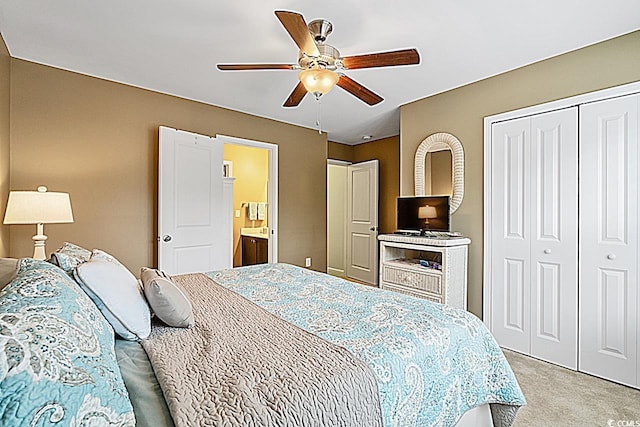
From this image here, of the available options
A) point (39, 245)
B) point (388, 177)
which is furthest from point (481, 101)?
point (39, 245)

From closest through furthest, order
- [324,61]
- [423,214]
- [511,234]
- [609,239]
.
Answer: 1. [324,61]
2. [609,239]
3. [511,234]
4. [423,214]

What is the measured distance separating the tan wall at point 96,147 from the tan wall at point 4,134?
81mm

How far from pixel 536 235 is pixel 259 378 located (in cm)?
280

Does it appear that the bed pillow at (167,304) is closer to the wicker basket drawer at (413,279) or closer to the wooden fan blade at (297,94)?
the wooden fan blade at (297,94)

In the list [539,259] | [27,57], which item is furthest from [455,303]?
[27,57]

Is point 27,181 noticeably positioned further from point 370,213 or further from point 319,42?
point 370,213

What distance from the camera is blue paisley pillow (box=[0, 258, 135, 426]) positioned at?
0.57 metres

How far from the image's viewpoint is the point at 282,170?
4789 millimetres

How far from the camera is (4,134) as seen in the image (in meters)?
2.60

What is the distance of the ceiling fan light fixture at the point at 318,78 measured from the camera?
2141mm

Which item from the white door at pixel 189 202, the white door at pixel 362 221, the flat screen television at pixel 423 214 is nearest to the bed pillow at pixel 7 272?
the white door at pixel 189 202

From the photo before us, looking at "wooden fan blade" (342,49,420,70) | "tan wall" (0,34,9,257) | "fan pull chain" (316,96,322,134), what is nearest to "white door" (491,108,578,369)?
"wooden fan blade" (342,49,420,70)

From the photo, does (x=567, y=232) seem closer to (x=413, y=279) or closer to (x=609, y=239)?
(x=609, y=239)

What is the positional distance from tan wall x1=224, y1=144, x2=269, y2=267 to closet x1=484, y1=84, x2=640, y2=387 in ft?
13.1
